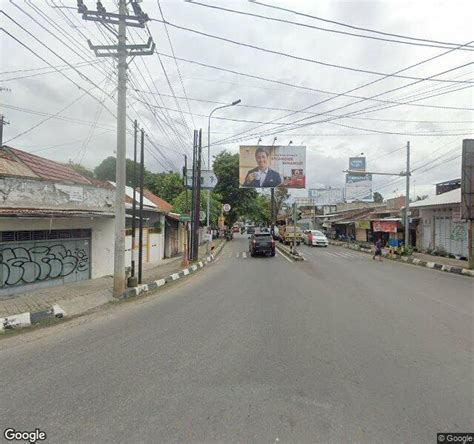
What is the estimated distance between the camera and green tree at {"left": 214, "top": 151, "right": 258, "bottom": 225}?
43719 mm

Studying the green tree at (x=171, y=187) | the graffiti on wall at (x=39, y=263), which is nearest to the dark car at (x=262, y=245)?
the graffiti on wall at (x=39, y=263)

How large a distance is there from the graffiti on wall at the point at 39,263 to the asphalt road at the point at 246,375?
3.88m

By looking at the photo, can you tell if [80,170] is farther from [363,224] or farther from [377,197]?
[377,197]

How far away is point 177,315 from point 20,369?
3.36 metres

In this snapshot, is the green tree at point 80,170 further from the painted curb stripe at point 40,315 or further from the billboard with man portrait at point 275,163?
the billboard with man portrait at point 275,163

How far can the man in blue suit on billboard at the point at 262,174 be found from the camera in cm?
3288

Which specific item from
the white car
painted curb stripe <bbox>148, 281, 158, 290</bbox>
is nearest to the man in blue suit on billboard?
the white car

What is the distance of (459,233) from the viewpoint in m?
22.8

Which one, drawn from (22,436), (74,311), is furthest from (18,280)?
(22,436)

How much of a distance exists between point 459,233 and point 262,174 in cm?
1653

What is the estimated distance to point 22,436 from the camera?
3.18m

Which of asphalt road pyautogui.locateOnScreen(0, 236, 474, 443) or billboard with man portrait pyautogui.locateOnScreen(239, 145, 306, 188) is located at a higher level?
billboard with man portrait pyautogui.locateOnScreen(239, 145, 306, 188)

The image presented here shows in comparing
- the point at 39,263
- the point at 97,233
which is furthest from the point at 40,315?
the point at 97,233

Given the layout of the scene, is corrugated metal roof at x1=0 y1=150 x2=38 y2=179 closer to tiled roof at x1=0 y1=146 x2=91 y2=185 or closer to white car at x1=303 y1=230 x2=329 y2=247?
tiled roof at x1=0 y1=146 x2=91 y2=185
